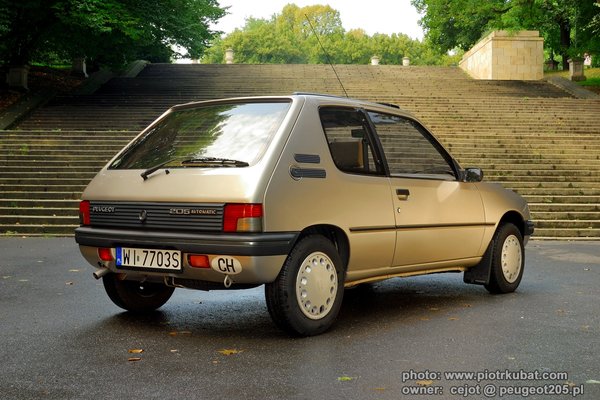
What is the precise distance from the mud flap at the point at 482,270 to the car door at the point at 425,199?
0.72 ft

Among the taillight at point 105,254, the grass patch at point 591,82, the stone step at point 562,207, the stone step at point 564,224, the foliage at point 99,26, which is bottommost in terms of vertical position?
the stone step at point 564,224

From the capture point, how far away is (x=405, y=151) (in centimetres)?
641

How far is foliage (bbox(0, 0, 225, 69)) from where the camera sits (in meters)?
25.8

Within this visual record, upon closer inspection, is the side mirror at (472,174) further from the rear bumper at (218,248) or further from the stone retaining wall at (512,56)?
the stone retaining wall at (512,56)

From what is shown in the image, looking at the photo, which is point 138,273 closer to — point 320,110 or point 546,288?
point 320,110

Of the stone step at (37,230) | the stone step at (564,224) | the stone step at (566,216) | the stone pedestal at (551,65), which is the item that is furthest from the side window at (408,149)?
the stone pedestal at (551,65)

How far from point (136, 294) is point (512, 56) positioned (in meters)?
37.8

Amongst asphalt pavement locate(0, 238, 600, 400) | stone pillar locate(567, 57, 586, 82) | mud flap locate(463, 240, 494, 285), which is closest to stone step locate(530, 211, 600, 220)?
asphalt pavement locate(0, 238, 600, 400)

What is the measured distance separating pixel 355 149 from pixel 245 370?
2.12m

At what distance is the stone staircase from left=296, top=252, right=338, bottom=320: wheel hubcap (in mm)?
9743

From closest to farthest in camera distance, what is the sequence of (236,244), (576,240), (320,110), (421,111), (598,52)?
(236,244), (320,110), (576,240), (421,111), (598,52)

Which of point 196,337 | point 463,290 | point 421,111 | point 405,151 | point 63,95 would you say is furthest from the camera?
point 63,95

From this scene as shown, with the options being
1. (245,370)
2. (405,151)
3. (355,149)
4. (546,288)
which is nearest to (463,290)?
(546,288)

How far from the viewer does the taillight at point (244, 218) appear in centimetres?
506
